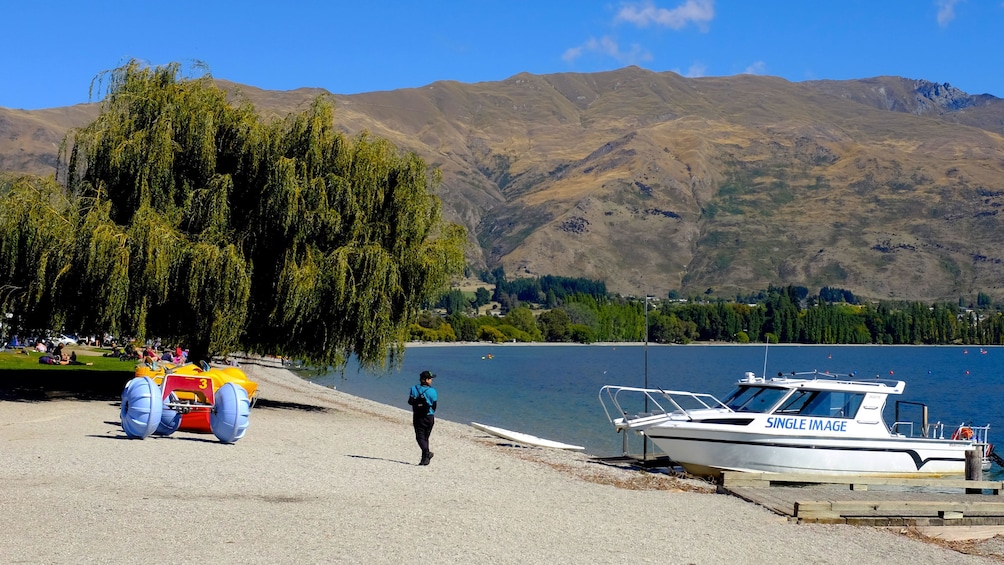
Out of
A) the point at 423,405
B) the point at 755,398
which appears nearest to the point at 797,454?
the point at 755,398

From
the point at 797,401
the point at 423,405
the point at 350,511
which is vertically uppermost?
the point at 797,401

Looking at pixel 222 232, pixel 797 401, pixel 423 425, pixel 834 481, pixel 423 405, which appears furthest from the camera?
pixel 222 232

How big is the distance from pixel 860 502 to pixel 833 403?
8.39 metres

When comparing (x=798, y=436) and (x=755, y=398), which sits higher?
(x=755, y=398)

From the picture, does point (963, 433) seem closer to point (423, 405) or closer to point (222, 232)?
point (423, 405)

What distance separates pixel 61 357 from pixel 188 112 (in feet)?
76.3

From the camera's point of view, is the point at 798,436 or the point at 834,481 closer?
the point at 834,481

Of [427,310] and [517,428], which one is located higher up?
[427,310]

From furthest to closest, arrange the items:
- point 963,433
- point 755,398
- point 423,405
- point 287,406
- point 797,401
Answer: point 287,406, point 963,433, point 755,398, point 797,401, point 423,405

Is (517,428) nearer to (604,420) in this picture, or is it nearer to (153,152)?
(604,420)

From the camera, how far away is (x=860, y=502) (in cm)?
1658

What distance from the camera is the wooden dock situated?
16.3 m

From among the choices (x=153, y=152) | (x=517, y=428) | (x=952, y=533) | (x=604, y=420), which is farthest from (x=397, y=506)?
(x=604, y=420)

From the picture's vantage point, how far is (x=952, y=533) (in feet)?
54.4
